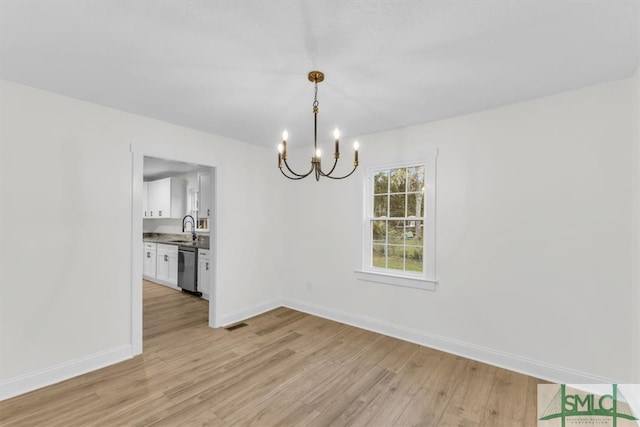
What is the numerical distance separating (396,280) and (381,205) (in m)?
0.99

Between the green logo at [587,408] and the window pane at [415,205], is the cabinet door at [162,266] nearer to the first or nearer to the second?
the window pane at [415,205]

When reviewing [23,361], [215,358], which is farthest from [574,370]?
[23,361]

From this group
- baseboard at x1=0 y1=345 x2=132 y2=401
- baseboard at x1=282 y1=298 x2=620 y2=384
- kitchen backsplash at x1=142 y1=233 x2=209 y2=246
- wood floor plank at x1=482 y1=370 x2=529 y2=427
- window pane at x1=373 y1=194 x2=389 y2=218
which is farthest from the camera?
kitchen backsplash at x1=142 y1=233 x2=209 y2=246

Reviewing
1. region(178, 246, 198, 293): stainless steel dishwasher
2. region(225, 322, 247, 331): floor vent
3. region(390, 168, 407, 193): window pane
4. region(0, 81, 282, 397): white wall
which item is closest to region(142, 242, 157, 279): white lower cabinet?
region(178, 246, 198, 293): stainless steel dishwasher

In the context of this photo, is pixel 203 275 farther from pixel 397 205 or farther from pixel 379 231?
pixel 397 205

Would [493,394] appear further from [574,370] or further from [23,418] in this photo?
[23,418]

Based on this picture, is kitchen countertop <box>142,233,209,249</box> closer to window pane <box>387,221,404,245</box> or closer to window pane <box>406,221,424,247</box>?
window pane <box>387,221,404,245</box>

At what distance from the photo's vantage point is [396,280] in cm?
360

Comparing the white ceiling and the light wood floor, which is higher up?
the white ceiling

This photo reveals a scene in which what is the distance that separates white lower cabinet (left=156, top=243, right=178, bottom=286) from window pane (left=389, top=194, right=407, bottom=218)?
447cm

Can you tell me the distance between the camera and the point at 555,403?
2.34 meters

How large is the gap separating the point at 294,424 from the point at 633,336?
277 centimetres

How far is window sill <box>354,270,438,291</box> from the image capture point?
3365mm

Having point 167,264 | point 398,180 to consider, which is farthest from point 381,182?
point 167,264
